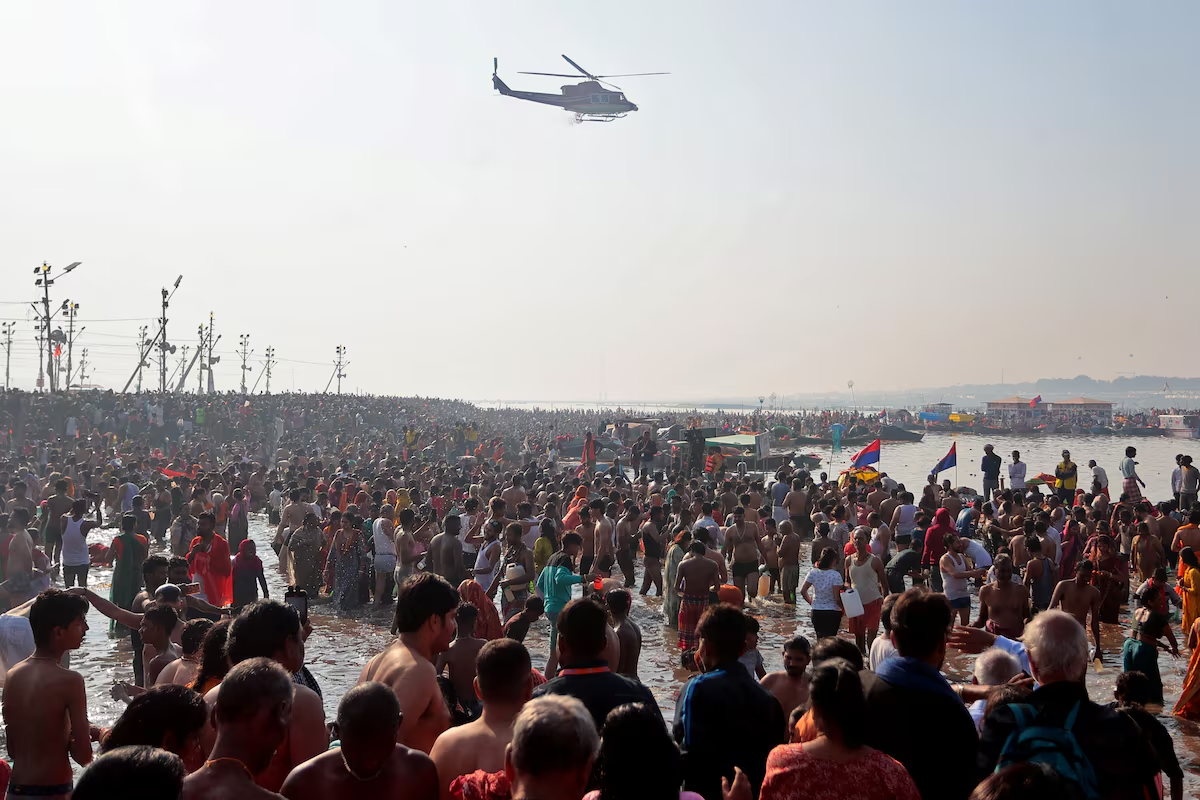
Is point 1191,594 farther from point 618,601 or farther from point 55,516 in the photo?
point 55,516

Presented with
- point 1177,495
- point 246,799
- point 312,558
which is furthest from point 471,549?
point 1177,495

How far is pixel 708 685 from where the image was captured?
380 cm

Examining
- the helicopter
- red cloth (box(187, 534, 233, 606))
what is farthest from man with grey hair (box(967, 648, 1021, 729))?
the helicopter

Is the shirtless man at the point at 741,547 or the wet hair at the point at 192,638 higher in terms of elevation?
the wet hair at the point at 192,638

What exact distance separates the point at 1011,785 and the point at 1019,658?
266cm

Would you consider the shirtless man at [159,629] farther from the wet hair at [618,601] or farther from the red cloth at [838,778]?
the red cloth at [838,778]

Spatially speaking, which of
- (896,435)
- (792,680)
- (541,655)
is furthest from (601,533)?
(896,435)

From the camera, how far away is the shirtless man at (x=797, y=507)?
16547 millimetres

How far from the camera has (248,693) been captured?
321cm

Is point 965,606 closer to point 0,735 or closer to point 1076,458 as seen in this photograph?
point 0,735

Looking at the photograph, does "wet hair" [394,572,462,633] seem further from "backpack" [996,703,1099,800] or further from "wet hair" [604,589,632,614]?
"backpack" [996,703,1099,800]

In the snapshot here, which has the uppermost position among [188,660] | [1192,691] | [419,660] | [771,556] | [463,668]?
[419,660]

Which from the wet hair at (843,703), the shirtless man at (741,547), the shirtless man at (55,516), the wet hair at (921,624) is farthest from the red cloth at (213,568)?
the wet hair at (843,703)

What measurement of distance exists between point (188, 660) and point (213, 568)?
5.22m
